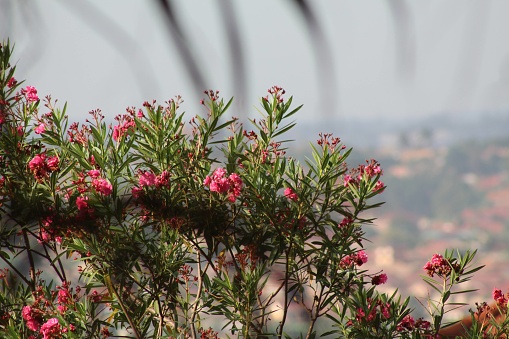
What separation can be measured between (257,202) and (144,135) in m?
0.28

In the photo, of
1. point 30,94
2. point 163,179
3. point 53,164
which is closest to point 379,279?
point 163,179

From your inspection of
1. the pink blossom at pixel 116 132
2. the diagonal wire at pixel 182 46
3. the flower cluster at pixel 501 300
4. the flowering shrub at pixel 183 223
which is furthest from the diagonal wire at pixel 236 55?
the flower cluster at pixel 501 300

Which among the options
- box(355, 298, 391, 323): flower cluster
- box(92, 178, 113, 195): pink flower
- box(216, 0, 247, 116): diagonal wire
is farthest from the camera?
box(355, 298, 391, 323): flower cluster

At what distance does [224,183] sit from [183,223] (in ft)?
0.42

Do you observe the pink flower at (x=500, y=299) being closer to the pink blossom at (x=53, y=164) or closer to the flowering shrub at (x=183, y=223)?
the flowering shrub at (x=183, y=223)

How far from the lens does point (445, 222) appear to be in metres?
60.9

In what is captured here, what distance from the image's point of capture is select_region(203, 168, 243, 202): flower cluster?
1372mm

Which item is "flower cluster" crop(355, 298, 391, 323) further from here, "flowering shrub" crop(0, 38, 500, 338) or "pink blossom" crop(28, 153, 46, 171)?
"pink blossom" crop(28, 153, 46, 171)

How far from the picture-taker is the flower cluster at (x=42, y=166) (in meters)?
1.36

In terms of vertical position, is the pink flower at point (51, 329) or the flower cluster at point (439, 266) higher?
the flower cluster at point (439, 266)

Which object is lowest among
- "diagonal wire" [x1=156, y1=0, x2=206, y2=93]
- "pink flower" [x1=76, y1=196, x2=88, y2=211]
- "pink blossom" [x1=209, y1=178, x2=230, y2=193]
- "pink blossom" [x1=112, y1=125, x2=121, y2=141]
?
"diagonal wire" [x1=156, y1=0, x2=206, y2=93]

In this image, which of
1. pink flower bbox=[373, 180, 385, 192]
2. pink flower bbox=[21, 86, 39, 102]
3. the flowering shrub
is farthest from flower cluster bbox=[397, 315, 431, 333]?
pink flower bbox=[21, 86, 39, 102]

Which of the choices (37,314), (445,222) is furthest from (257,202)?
(445,222)

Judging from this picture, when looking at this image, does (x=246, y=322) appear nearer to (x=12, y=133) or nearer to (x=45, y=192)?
(x=45, y=192)
